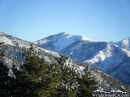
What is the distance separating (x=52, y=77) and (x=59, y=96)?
21.8 ft

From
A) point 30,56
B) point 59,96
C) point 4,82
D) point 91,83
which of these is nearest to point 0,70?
point 4,82

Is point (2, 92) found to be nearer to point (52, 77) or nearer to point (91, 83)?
point (52, 77)

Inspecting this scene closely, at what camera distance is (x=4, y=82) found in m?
36.6

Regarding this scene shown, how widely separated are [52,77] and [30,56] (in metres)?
4.91

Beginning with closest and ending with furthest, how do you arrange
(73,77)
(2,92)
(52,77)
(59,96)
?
1. (2,92)
2. (52,77)
3. (59,96)
4. (73,77)

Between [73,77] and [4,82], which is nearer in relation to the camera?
[4,82]

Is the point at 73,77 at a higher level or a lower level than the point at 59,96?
higher

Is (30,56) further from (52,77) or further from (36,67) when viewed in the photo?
(52,77)

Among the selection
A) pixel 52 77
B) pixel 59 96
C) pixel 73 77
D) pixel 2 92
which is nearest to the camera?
pixel 2 92

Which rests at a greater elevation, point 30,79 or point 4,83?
point 30,79

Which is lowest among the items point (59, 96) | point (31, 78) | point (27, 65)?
point (59, 96)

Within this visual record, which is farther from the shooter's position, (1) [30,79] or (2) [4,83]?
(2) [4,83]

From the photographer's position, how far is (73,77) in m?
46.4

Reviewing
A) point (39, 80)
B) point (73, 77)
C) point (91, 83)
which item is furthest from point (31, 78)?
point (91, 83)
